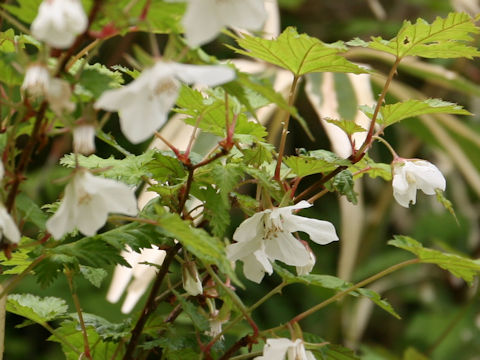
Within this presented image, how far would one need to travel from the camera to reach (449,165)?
2.26 metres

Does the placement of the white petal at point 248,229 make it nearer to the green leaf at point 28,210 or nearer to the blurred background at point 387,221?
the green leaf at point 28,210

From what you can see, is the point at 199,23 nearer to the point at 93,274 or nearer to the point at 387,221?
the point at 93,274

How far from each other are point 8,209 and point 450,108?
0.37m

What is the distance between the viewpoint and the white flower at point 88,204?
42 cm

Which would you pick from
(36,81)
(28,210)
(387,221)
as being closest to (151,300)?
(28,210)

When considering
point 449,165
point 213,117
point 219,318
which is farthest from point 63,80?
point 449,165

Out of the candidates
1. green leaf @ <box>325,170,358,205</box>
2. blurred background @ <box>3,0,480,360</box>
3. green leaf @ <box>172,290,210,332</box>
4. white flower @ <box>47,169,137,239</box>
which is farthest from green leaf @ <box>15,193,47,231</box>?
blurred background @ <box>3,0,480,360</box>

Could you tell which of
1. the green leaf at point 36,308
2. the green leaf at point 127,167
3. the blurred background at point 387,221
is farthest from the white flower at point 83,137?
the blurred background at point 387,221

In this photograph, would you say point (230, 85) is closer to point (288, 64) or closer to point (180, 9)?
point (180, 9)

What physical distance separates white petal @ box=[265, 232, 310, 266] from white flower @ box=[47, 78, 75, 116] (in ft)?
0.82

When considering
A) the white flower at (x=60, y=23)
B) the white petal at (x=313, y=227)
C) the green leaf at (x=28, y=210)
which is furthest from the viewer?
the white petal at (x=313, y=227)

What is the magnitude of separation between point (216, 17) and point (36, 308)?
0.38 meters

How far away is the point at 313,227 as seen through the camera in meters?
0.58

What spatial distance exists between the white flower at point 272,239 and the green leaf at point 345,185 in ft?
0.12
